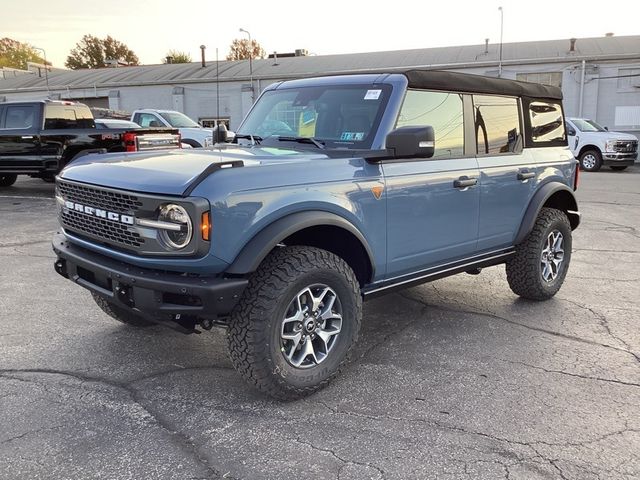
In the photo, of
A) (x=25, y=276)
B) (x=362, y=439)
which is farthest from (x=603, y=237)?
(x=25, y=276)

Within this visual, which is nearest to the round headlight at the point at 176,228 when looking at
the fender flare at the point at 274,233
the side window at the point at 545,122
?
the fender flare at the point at 274,233

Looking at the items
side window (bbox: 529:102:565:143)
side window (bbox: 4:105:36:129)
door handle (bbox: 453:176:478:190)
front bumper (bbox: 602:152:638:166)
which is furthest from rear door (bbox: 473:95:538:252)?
front bumper (bbox: 602:152:638:166)

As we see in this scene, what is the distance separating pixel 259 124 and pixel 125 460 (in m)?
2.78

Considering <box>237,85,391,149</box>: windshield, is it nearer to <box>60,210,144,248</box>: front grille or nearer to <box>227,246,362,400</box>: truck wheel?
<box>227,246,362,400</box>: truck wheel

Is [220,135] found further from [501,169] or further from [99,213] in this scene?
[501,169]

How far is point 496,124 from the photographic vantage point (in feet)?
15.4

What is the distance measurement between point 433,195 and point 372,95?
81cm

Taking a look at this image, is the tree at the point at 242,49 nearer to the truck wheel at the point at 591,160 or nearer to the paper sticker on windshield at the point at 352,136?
the truck wheel at the point at 591,160

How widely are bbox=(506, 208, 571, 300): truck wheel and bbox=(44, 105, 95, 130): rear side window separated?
10677 millimetres

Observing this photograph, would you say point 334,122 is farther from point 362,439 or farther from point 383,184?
point 362,439

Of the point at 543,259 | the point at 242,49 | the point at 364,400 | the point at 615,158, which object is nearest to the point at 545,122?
the point at 543,259

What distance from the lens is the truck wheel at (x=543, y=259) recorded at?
16.5ft

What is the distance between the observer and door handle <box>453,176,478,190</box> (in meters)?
4.14

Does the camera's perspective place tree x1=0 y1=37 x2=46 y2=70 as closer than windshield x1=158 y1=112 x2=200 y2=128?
No
